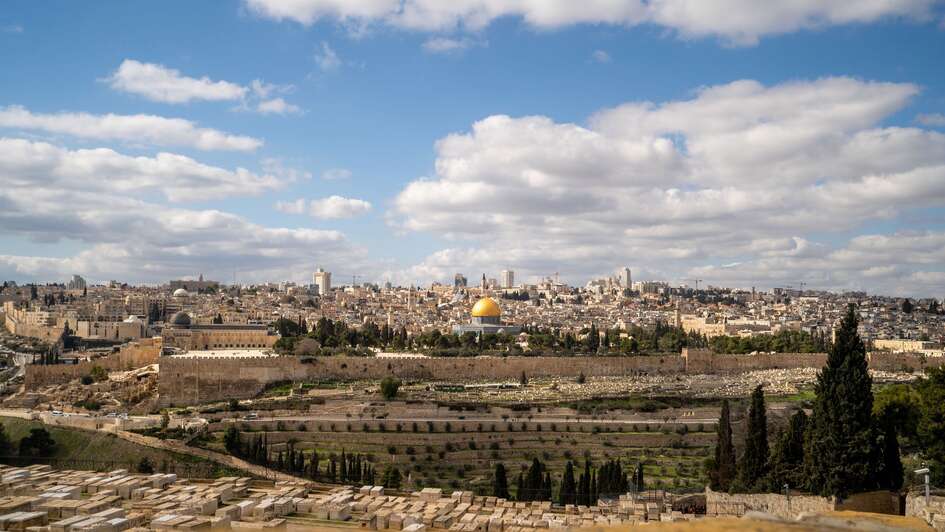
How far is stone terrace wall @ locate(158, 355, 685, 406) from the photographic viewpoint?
129 feet

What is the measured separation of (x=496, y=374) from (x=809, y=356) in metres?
17.8

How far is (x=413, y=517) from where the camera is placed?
16922 mm

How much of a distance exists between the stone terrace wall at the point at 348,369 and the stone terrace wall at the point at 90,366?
21.5 feet

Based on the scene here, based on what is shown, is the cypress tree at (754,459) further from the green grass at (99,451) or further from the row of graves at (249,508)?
the green grass at (99,451)

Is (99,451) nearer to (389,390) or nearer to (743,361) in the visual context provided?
(389,390)

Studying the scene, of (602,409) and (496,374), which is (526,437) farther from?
(496,374)

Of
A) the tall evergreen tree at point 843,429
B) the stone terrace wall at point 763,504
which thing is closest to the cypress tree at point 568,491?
the stone terrace wall at point 763,504

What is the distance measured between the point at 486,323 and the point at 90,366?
2754 centimetres

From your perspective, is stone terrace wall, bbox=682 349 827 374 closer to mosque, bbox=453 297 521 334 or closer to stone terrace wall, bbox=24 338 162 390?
mosque, bbox=453 297 521 334

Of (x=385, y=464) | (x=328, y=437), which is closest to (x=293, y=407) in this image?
(x=328, y=437)

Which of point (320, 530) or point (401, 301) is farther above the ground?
point (401, 301)

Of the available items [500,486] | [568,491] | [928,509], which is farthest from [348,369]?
[928,509]

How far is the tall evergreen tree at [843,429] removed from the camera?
1748 cm

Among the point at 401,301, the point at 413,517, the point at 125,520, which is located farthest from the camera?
the point at 401,301
